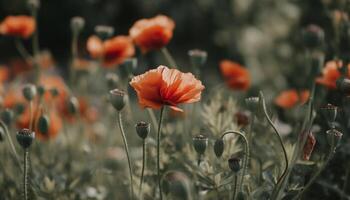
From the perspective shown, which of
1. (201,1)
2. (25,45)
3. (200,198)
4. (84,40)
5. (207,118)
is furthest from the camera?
(25,45)

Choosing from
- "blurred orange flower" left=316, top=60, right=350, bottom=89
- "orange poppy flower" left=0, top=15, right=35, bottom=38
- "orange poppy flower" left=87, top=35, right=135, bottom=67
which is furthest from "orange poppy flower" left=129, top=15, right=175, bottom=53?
"orange poppy flower" left=0, top=15, right=35, bottom=38

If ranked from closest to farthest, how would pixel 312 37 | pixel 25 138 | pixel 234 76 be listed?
pixel 25 138 → pixel 312 37 → pixel 234 76

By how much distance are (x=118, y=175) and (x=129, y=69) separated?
371 mm

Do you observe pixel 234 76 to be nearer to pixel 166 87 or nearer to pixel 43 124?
pixel 43 124

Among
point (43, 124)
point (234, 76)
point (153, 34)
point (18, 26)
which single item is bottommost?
point (43, 124)

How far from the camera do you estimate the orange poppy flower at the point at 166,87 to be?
1.48 m

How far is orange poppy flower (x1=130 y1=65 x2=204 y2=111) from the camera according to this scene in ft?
4.86

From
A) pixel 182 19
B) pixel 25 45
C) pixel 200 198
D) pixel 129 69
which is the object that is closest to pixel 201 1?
pixel 182 19

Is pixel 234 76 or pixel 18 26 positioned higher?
pixel 18 26

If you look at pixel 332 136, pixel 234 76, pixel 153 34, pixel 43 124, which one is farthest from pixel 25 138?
pixel 234 76

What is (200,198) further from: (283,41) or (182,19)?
(182,19)

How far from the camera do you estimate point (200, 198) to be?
1687 millimetres

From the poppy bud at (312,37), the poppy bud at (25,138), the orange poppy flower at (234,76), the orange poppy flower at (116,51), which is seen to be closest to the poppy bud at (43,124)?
the poppy bud at (25,138)

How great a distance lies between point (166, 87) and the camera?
1.49 metres
